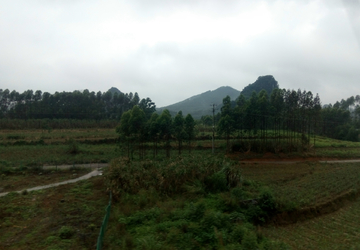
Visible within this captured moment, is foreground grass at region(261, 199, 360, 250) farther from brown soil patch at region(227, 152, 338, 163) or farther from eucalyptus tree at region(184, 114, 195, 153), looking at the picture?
brown soil patch at region(227, 152, 338, 163)

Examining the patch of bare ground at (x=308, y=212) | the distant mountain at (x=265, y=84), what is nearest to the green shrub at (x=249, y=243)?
the patch of bare ground at (x=308, y=212)

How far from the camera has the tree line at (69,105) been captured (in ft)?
189

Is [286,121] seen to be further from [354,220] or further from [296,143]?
[354,220]

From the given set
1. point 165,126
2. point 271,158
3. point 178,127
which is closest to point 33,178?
point 165,126

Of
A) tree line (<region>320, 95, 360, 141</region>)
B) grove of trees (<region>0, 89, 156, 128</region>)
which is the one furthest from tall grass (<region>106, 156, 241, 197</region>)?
tree line (<region>320, 95, 360, 141</region>)

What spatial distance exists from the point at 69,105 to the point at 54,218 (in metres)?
53.8

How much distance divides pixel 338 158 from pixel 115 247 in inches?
1381

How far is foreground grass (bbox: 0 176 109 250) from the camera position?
7182 mm

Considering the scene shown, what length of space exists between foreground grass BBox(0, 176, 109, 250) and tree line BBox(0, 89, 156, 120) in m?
44.2

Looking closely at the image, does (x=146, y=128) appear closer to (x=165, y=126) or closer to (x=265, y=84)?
(x=165, y=126)

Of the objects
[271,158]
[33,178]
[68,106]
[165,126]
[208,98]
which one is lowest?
[271,158]

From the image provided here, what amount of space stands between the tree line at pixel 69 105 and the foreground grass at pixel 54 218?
44153mm

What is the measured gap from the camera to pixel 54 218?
360 inches

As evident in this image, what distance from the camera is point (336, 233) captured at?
9.35 m
